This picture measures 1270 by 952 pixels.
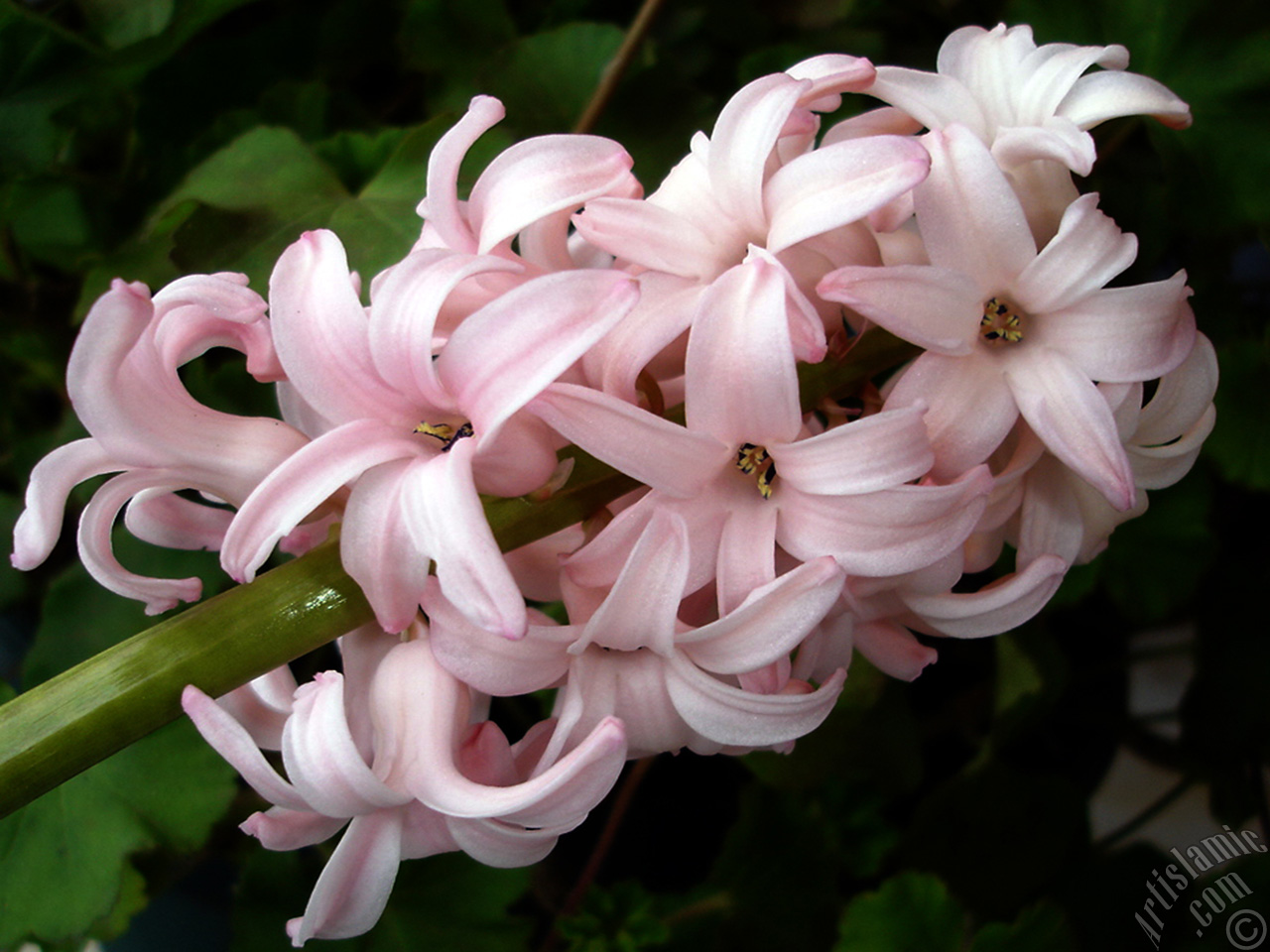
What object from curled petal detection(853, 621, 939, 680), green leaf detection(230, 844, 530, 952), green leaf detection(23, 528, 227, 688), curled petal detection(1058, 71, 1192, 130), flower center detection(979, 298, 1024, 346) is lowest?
green leaf detection(230, 844, 530, 952)

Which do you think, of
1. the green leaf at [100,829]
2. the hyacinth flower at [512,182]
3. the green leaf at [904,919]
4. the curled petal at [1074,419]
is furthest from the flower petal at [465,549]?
the green leaf at [904,919]

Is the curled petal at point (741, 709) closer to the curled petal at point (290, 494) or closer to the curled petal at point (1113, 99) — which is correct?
the curled petal at point (290, 494)

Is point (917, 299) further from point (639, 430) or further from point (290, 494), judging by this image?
point (290, 494)

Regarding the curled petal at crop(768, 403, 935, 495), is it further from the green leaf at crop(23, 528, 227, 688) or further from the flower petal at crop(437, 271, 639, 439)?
the green leaf at crop(23, 528, 227, 688)

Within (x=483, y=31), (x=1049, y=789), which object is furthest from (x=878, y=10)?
(x=1049, y=789)

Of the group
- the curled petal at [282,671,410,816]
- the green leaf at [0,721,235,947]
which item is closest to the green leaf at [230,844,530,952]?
the green leaf at [0,721,235,947]

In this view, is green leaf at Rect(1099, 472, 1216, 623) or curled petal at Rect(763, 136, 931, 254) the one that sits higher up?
curled petal at Rect(763, 136, 931, 254)

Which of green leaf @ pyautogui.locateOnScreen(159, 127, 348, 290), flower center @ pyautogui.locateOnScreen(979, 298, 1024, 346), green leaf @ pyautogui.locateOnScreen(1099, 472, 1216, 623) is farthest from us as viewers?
green leaf @ pyautogui.locateOnScreen(1099, 472, 1216, 623)

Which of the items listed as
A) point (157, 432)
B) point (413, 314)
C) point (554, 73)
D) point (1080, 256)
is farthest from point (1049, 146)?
point (554, 73)

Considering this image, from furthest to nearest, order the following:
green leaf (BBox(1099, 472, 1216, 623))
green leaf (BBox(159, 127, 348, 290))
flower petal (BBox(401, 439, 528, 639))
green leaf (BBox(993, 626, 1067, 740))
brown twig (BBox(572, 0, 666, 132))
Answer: green leaf (BBox(1099, 472, 1216, 623)) → green leaf (BBox(993, 626, 1067, 740)) → brown twig (BBox(572, 0, 666, 132)) → green leaf (BBox(159, 127, 348, 290)) → flower petal (BBox(401, 439, 528, 639))
